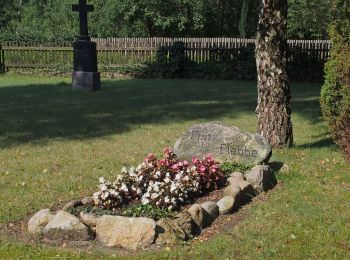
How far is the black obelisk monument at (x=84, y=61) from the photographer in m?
17.6

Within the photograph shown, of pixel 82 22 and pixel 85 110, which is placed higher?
pixel 82 22

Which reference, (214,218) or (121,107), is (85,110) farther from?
(214,218)

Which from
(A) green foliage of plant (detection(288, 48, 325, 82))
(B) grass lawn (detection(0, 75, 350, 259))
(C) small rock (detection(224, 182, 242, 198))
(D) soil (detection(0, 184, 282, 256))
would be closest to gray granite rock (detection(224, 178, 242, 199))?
(C) small rock (detection(224, 182, 242, 198))

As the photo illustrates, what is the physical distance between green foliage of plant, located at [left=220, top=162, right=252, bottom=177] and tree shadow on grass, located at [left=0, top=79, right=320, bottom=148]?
3.97m

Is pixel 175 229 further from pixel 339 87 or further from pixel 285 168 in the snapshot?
pixel 339 87

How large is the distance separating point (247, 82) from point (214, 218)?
55.1ft

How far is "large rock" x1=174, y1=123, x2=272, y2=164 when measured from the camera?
279 inches

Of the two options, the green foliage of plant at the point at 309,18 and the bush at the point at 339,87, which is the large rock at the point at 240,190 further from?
the green foliage of plant at the point at 309,18

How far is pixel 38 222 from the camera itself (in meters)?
5.25

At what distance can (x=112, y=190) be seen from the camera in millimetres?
5598

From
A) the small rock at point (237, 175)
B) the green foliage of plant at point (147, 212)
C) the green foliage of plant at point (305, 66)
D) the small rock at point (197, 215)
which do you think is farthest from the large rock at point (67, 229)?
the green foliage of plant at point (305, 66)

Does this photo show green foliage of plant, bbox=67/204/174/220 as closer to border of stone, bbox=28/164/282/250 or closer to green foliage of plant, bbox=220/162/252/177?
border of stone, bbox=28/164/282/250

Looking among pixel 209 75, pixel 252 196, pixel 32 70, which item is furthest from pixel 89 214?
pixel 32 70

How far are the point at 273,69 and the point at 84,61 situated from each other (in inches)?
403
